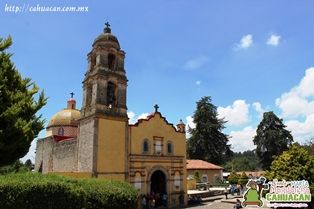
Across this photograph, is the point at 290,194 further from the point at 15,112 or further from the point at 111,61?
the point at 111,61

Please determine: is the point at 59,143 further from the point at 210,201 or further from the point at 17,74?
the point at 210,201

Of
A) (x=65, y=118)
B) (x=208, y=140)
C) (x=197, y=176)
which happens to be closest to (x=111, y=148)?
(x=65, y=118)

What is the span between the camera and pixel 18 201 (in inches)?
372

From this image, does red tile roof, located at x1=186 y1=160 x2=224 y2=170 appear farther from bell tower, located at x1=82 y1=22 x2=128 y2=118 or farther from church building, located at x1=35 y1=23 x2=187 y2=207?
bell tower, located at x1=82 y1=22 x2=128 y2=118

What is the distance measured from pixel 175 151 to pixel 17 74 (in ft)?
50.9

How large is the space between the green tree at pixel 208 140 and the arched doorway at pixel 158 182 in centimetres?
2496

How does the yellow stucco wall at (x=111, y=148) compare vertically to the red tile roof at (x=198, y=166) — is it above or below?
above

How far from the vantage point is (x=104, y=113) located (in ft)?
62.7

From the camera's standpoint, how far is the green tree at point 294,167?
1369cm

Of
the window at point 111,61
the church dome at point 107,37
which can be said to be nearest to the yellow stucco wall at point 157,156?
the window at point 111,61

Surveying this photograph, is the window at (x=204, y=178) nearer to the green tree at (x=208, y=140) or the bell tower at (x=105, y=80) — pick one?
the green tree at (x=208, y=140)

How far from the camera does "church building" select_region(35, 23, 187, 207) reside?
18.6m

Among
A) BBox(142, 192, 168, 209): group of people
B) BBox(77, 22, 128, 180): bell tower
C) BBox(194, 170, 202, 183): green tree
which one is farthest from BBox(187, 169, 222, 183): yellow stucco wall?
BBox(77, 22, 128, 180): bell tower

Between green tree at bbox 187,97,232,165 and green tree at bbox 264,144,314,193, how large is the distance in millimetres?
32172
